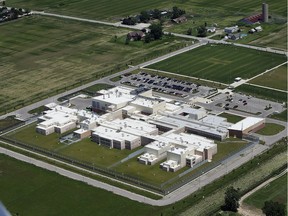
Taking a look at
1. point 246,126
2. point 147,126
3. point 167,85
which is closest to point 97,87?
point 167,85

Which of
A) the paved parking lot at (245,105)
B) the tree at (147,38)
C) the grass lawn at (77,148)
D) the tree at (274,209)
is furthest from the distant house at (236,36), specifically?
the tree at (274,209)

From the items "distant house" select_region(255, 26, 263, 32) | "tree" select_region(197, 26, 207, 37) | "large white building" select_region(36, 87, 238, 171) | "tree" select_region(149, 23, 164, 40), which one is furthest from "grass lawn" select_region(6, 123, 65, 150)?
"distant house" select_region(255, 26, 263, 32)

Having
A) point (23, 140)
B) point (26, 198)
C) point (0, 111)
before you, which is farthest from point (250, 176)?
point (0, 111)

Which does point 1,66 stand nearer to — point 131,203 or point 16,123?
point 16,123

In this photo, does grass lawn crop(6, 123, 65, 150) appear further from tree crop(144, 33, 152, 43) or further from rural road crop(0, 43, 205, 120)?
tree crop(144, 33, 152, 43)

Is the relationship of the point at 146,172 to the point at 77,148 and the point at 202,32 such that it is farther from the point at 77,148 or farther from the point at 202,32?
the point at 202,32

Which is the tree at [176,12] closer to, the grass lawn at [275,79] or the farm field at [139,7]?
the farm field at [139,7]

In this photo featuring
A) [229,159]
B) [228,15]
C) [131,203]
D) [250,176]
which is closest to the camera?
[131,203]
